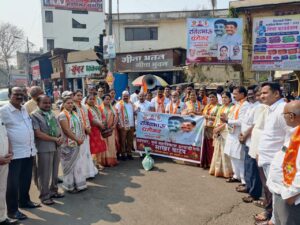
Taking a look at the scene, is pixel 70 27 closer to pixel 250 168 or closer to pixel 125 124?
pixel 125 124

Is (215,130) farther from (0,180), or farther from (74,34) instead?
(74,34)

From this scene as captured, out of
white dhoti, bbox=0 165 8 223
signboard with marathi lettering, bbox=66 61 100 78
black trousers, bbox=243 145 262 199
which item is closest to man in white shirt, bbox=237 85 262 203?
black trousers, bbox=243 145 262 199

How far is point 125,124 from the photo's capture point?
7703 millimetres

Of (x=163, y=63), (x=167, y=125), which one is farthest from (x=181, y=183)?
(x=163, y=63)

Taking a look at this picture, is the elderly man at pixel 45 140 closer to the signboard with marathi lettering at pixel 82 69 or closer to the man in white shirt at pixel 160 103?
the man in white shirt at pixel 160 103

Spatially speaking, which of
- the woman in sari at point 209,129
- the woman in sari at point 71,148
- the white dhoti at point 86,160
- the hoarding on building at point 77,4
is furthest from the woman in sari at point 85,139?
the hoarding on building at point 77,4

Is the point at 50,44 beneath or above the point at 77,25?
beneath

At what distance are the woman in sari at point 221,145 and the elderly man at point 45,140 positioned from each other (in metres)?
3.13

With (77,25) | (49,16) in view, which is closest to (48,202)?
(49,16)

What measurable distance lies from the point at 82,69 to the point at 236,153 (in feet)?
77.8

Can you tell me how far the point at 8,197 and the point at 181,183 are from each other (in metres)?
3.05

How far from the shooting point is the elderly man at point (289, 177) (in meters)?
2.46

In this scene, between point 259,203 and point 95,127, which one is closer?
point 259,203

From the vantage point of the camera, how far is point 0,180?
13.3 ft
